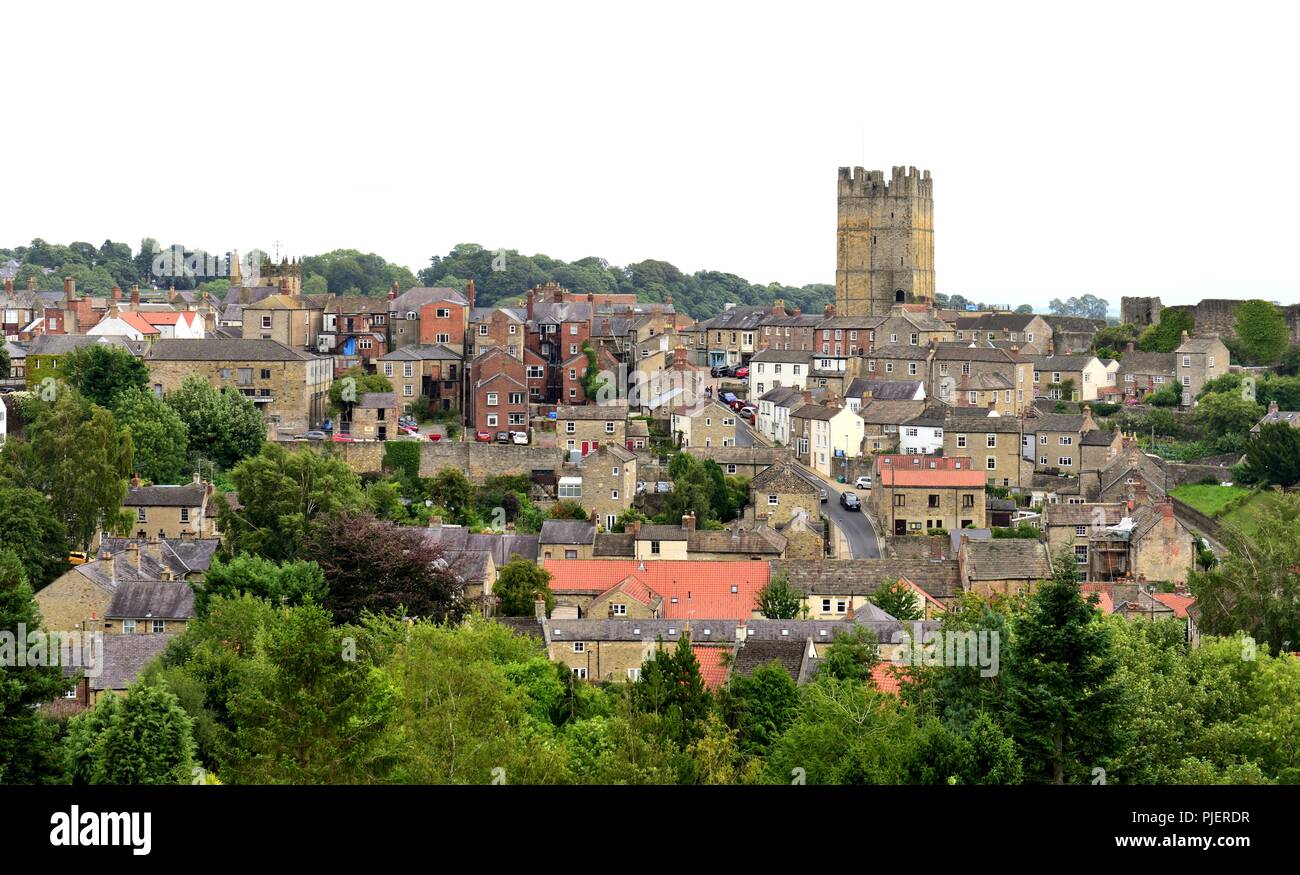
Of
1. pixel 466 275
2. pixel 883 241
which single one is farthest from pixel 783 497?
pixel 466 275

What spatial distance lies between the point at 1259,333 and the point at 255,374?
1471 inches

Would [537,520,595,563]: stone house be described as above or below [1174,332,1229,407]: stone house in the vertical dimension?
below

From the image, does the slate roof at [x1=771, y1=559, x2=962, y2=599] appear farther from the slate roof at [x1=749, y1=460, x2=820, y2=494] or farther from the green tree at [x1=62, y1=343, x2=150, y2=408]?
the green tree at [x1=62, y1=343, x2=150, y2=408]

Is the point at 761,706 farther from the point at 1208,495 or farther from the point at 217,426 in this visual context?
the point at 1208,495

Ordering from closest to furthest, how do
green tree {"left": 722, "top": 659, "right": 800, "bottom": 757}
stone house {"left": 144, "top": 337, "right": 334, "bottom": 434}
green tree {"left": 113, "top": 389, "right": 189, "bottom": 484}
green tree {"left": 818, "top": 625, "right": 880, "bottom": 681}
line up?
green tree {"left": 722, "top": 659, "right": 800, "bottom": 757}, green tree {"left": 818, "top": 625, "right": 880, "bottom": 681}, green tree {"left": 113, "top": 389, "right": 189, "bottom": 484}, stone house {"left": 144, "top": 337, "right": 334, "bottom": 434}

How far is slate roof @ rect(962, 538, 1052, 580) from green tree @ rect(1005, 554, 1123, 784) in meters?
18.4

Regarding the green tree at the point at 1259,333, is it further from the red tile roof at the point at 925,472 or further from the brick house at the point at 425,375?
the brick house at the point at 425,375

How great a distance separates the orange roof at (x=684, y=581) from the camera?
1467 inches

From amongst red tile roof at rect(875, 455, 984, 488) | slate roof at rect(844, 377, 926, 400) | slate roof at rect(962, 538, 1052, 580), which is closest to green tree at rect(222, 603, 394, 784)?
slate roof at rect(962, 538, 1052, 580)

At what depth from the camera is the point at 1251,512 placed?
48.1 meters

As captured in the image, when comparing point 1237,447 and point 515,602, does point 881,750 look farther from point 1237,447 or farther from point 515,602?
point 1237,447

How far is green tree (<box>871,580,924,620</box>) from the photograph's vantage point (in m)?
36.3

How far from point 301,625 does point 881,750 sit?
6990mm

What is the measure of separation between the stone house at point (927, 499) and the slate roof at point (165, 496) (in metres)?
17.4
